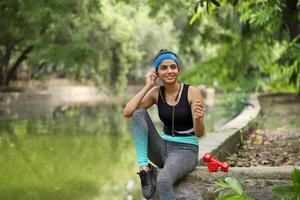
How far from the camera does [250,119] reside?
33.4 feet

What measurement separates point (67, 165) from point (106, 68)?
24.2m

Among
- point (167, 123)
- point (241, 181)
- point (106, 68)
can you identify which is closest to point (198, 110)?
point (167, 123)

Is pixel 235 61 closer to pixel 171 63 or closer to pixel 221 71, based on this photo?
pixel 221 71

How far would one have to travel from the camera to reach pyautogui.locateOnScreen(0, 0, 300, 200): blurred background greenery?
24.7 ft

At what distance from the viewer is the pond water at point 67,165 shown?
22.6 ft

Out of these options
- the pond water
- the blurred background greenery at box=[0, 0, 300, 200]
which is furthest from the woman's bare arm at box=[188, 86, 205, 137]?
the pond water

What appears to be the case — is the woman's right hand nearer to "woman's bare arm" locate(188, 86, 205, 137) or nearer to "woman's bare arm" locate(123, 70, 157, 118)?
"woman's bare arm" locate(123, 70, 157, 118)

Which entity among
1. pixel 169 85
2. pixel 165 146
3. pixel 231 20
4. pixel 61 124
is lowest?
pixel 61 124

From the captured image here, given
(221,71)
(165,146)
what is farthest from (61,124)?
(165,146)

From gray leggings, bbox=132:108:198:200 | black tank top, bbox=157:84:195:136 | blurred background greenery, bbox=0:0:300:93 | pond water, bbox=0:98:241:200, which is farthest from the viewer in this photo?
blurred background greenery, bbox=0:0:300:93

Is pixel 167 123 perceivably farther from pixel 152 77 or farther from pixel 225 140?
pixel 225 140

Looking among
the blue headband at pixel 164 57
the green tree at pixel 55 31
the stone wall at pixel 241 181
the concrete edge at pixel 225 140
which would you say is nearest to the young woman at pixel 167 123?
the blue headband at pixel 164 57

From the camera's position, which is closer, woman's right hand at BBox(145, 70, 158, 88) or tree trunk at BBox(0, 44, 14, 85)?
woman's right hand at BBox(145, 70, 158, 88)

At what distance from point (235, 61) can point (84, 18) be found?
27.5ft
